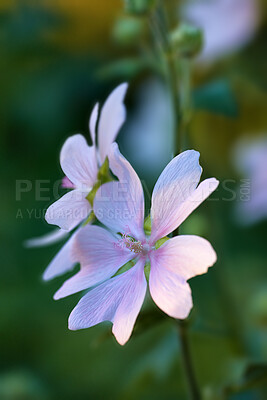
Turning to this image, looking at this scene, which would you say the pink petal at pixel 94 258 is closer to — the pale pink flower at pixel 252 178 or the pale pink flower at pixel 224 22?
the pale pink flower at pixel 252 178

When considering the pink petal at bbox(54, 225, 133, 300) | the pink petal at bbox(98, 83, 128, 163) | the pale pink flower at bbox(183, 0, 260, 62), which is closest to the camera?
the pink petal at bbox(54, 225, 133, 300)

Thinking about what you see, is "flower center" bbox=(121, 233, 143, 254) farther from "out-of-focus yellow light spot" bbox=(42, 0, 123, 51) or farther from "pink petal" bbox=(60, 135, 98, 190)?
"out-of-focus yellow light spot" bbox=(42, 0, 123, 51)

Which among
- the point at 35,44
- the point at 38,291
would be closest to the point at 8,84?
the point at 35,44


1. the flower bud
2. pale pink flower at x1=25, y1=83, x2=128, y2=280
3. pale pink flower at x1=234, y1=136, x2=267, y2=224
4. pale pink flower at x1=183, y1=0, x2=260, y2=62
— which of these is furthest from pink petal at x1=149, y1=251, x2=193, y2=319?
pale pink flower at x1=183, y1=0, x2=260, y2=62

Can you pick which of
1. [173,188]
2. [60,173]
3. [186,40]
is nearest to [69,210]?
[173,188]

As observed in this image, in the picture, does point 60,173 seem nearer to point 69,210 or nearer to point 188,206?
point 69,210

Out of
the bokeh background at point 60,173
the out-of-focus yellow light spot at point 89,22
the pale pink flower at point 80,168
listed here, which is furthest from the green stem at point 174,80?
the out-of-focus yellow light spot at point 89,22
